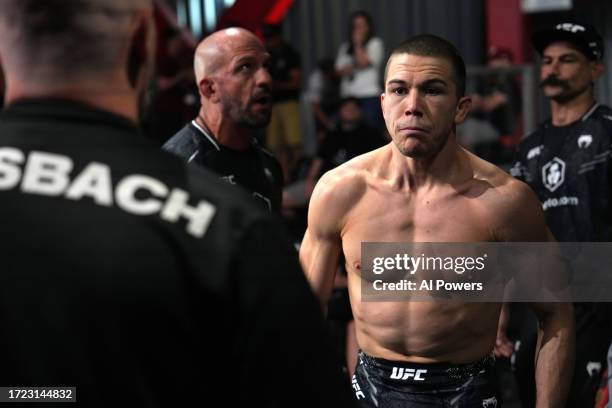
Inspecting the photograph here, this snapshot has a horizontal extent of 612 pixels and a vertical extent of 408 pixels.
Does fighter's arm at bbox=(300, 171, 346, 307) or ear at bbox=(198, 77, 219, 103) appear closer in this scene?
fighter's arm at bbox=(300, 171, 346, 307)

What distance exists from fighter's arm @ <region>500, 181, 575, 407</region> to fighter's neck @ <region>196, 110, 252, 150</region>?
149 cm

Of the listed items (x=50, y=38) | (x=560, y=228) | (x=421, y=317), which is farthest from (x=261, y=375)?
(x=560, y=228)

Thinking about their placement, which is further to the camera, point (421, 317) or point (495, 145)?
point (495, 145)

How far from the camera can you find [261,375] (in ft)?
4.30

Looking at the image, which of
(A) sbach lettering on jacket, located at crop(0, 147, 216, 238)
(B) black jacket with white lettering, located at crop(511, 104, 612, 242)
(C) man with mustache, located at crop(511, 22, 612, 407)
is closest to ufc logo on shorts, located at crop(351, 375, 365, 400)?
(C) man with mustache, located at crop(511, 22, 612, 407)

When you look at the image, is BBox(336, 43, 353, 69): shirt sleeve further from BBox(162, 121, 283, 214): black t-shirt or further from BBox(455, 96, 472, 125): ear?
BBox(455, 96, 472, 125): ear

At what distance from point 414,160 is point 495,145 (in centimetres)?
411

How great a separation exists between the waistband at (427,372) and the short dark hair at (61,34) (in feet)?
6.79

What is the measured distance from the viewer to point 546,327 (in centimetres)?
330

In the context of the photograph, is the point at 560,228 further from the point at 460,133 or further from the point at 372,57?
the point at 372,57

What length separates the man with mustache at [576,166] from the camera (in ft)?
14.8

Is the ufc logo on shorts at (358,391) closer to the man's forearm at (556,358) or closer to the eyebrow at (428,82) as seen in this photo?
the man's forearm at (556,358)

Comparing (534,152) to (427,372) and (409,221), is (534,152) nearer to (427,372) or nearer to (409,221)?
(409,221)

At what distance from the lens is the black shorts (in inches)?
125
